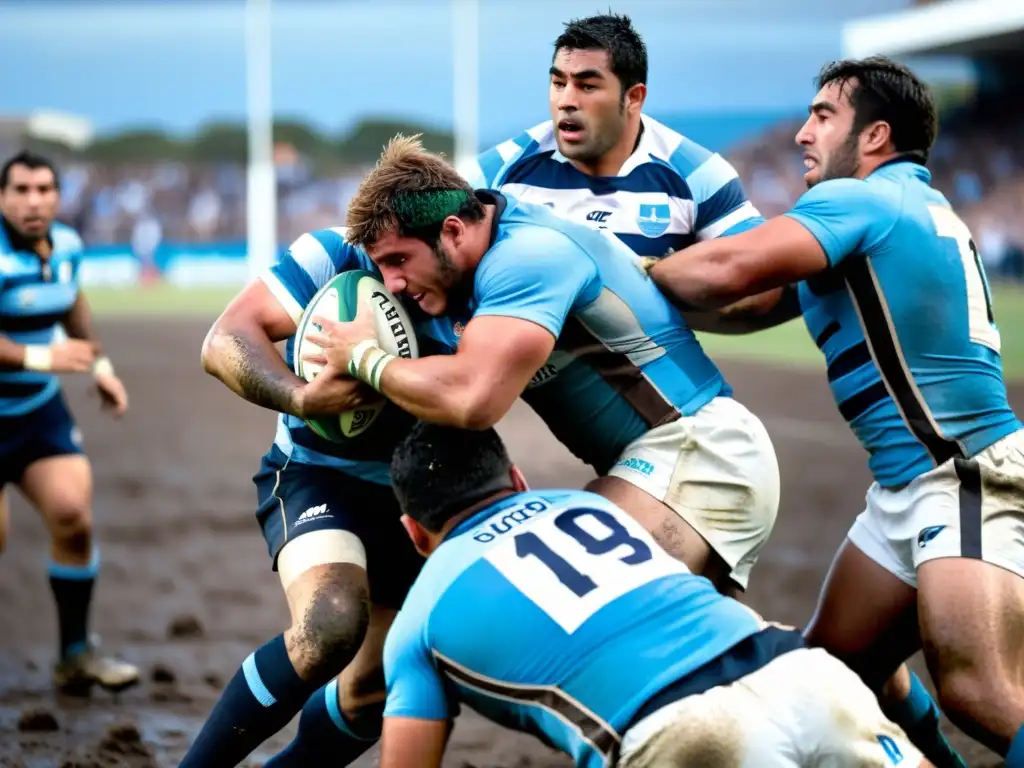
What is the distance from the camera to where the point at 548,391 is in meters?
4.07

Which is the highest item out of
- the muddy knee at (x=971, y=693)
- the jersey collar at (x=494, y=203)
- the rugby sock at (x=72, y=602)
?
the jersey collar at (x=494, y=203)

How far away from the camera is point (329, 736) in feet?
14.3

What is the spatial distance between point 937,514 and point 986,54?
3469 centimetres

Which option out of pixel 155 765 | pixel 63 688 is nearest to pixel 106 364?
pixel 63 688

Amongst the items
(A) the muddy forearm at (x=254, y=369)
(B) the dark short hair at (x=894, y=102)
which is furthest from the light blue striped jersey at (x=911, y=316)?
(A) the muddy forearm at (x=254, y=369)

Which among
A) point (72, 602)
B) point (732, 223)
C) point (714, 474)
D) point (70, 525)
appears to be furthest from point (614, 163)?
point (72, 602)

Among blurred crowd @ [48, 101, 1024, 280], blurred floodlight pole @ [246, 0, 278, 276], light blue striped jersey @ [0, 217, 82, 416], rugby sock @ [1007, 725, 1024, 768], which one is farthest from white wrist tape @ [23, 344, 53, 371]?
blurred floodlight pole @ [246, 0, 278, 276]

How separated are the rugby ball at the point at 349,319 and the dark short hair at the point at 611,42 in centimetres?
122

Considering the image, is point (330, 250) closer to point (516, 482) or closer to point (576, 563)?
point (516, 482)

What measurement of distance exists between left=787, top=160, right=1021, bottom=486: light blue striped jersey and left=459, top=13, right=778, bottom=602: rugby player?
665 mm

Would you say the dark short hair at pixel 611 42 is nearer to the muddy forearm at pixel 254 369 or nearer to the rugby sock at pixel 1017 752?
the muddy forearm at pixel 254 369

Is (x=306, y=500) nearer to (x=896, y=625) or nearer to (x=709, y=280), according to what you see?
(x=709, y=280)

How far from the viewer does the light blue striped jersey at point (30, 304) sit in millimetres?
6824

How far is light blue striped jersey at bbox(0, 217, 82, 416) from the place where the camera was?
6.82 meters
